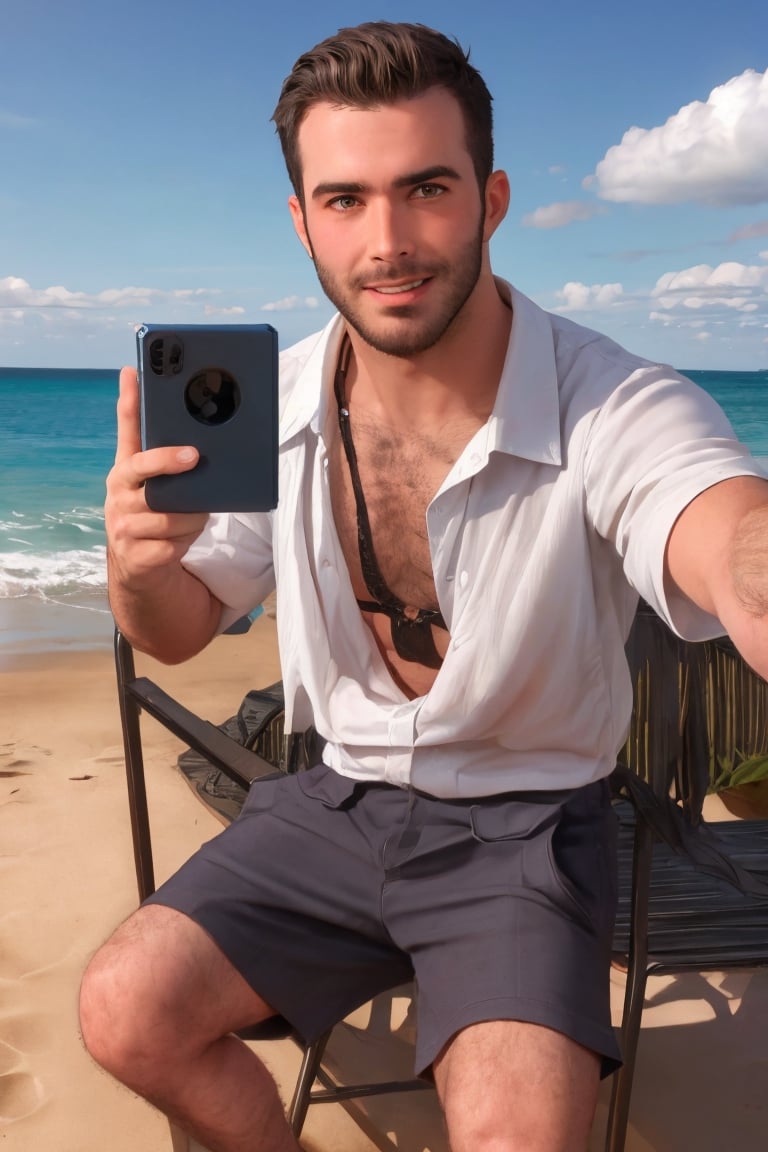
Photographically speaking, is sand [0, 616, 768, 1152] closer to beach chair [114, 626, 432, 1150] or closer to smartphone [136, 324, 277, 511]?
beach chair [114, 626, 432, 1150]

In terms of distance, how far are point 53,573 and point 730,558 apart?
411 inches

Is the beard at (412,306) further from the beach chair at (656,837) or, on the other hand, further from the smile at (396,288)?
the beach chair at (656,837)

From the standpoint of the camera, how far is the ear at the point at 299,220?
2.27m

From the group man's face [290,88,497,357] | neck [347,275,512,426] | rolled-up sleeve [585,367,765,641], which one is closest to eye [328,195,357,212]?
man's face [290,88,497,357]

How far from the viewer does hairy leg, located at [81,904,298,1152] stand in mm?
1780

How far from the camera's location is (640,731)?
2.54 metres

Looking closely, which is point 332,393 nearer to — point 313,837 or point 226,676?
point 313,837

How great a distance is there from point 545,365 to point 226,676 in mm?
4487

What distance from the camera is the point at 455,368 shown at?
2145 mm

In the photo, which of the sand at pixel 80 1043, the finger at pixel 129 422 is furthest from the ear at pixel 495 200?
the sand at pixel 80 1043

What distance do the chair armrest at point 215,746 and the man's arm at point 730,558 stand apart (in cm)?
85

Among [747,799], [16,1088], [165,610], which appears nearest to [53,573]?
[747,799]

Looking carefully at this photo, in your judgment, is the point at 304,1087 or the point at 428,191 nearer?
the point at 428,191

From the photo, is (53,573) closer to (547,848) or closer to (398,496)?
(398,496)
